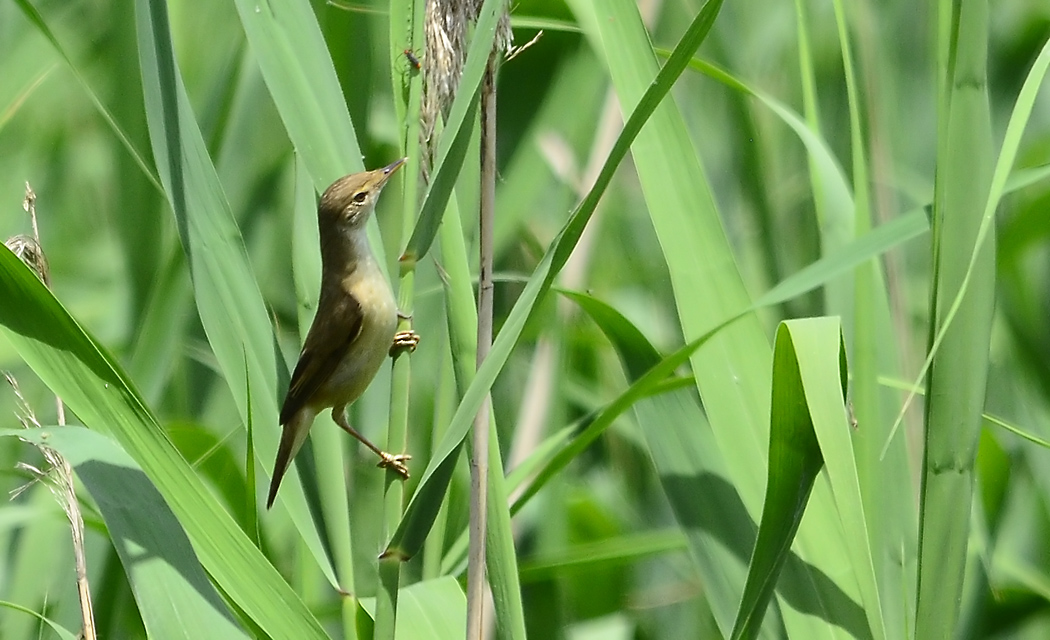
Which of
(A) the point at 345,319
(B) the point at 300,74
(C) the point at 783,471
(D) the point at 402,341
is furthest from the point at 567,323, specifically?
(C) the point at 783,471

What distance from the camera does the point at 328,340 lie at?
1822 millimetres

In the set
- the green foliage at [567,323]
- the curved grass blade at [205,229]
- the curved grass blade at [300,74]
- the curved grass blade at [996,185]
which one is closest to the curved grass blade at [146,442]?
the green foliage at [567,323]

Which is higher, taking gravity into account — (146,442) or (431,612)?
Answer: (146,442)

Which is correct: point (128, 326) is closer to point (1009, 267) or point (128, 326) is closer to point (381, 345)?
point (381, 345)

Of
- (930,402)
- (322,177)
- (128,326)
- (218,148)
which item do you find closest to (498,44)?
(322,177)

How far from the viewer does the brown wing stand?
1706mm

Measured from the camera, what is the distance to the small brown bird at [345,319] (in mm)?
1562

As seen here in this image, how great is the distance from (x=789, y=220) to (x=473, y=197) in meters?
1.38

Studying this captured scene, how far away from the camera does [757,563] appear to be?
3.81 ft

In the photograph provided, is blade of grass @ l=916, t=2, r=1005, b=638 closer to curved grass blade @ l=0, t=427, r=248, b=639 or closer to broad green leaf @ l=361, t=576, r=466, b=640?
broad green leaf @ l=361, t=576, r=466, b=640

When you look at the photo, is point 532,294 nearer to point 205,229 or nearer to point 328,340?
point 205,229

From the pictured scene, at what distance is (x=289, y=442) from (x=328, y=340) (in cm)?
39

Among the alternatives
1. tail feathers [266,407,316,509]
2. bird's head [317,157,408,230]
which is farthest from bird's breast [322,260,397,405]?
tail feathers [266,407,316,509]

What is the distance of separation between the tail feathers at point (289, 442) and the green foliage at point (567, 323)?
3 centimetres
